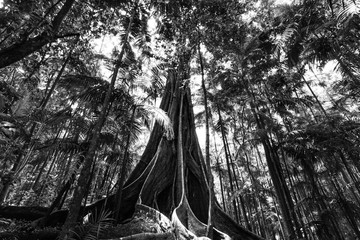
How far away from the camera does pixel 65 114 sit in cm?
426

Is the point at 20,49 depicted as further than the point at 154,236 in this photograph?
No

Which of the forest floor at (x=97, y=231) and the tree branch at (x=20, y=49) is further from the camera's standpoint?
the forest floor at (x=97, y=231)

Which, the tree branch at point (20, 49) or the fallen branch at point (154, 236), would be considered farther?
the fallen branch at point (154, 236)

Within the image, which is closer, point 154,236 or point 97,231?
point 97,231

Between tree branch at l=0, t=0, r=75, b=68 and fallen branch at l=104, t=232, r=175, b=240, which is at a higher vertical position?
tree branch at l=0, t=0, r=75, b=68

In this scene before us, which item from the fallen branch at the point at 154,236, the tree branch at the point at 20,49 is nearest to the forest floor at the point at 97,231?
the fallen branch at the point at 154,236

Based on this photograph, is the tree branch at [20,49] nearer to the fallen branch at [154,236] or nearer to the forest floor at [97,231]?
the forest floor at [97,231]

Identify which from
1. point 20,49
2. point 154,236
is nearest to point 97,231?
point 154,236

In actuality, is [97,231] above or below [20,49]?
below

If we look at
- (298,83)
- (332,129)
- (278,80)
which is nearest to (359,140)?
(332,129)

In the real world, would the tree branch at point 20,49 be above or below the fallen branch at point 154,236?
above

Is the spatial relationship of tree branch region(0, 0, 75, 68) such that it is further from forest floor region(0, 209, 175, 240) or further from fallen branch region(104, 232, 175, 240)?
fallen branch region(104, 232, 175, 240)

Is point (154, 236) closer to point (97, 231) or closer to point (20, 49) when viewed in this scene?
point (97, 231)

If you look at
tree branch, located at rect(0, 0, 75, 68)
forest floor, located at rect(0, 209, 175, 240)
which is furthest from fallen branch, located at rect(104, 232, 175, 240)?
tree branch, located at rect(0, 0, 75, 68)
